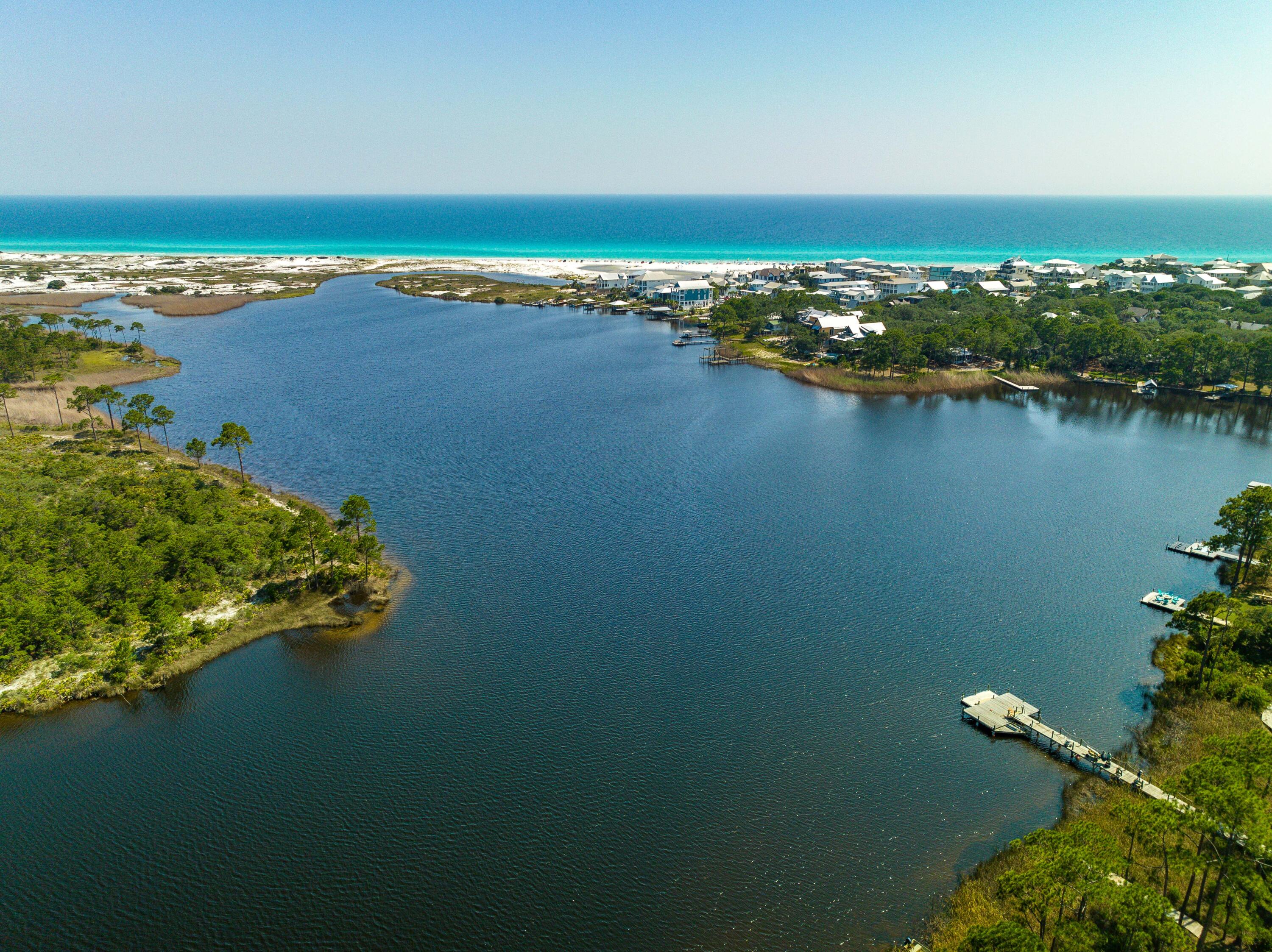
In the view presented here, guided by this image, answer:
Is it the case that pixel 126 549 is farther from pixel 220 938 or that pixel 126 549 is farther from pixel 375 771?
pixel 220 938

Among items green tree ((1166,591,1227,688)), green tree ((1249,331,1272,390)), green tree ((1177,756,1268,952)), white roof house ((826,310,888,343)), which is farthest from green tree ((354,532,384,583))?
green tree ((1249,331,1272,390))

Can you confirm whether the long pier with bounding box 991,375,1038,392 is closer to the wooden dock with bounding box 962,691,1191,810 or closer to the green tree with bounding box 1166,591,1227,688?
the green tree with bounding box 1166,591,1227,688

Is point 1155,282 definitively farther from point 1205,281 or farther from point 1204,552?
point 1204,552

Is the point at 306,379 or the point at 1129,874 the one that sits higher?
the point at 306,379

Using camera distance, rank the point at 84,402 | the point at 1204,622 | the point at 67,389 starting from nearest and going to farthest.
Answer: the point at 1204,622 < the point at 84,402 < the point at 67,389

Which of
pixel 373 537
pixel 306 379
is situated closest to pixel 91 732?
pixel 373 537

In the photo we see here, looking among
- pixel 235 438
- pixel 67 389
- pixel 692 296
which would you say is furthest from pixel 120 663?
pixel 692 296
